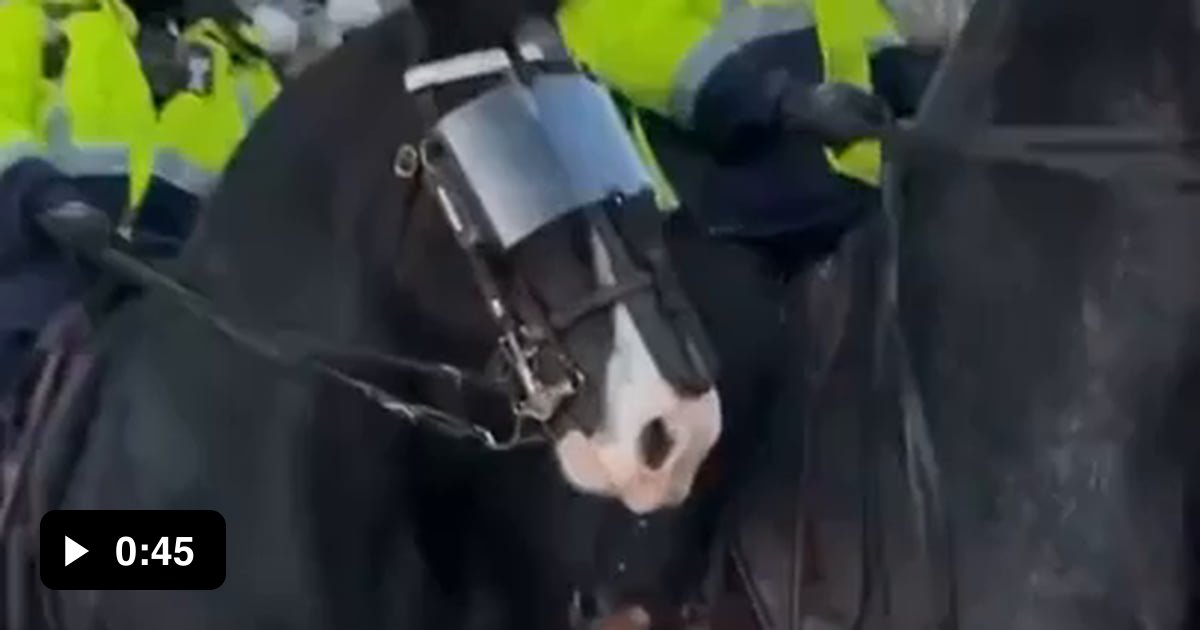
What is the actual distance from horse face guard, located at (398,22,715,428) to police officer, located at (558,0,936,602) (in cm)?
14

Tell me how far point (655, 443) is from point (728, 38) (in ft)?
1.72

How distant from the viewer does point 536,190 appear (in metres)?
1.68

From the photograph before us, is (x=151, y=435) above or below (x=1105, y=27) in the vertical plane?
below

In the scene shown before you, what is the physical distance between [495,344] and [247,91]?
68 centimetres

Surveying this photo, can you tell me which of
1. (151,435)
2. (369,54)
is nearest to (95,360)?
(151,435)

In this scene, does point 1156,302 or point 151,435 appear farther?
point 151,435

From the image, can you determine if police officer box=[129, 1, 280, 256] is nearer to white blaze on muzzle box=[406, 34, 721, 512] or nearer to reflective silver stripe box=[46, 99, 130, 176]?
reflective silver stripe box=[46, 99, 130, 176]

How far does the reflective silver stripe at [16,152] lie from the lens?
208cm

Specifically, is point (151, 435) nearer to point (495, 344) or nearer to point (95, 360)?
point (95, 360)

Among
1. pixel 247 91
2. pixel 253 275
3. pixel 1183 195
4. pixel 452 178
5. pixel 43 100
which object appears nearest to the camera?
pixel 1183 195

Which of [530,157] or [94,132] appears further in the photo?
[94,132]

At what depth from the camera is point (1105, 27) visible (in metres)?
1.58
